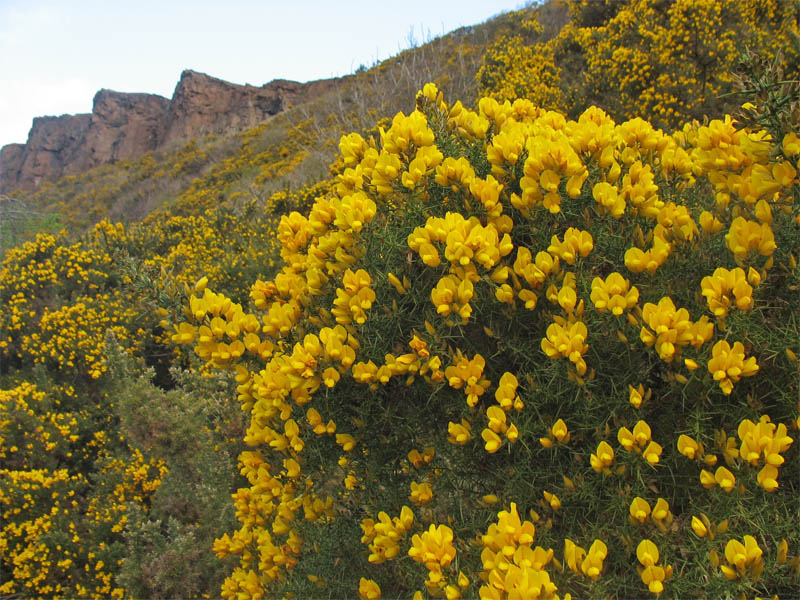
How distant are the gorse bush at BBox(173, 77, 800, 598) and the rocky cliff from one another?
87.5ft

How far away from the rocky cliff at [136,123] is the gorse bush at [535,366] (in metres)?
26.7

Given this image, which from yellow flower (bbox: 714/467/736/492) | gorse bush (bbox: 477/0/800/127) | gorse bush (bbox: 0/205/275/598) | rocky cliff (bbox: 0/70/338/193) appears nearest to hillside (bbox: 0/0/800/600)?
yellow flower (bbox: 714/467/736/492)

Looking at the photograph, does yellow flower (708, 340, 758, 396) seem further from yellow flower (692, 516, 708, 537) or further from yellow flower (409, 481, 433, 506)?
yellow flower (409, 481, 433, 506)

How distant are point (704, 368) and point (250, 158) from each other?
1830 cm

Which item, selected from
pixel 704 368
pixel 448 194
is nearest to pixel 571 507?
pixel 704 368

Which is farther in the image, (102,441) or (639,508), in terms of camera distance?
(102,441)

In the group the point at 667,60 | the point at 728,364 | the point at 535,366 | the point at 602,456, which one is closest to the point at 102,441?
the point at 535,366

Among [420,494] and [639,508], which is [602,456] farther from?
[420,494]

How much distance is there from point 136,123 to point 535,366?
3903 centimetres

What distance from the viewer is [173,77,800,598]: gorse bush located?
122 centimetres

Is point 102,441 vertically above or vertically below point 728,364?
below

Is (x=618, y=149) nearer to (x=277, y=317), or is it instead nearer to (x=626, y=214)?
(x=626, y=214)

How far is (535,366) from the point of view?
1.46 meters

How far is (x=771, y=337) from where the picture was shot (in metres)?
1.25
